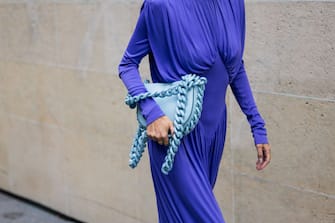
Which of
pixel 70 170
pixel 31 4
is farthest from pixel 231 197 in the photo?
pixel 31 4

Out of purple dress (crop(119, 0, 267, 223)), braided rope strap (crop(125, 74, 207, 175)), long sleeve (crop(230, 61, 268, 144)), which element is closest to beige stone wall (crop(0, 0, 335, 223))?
long sleeve (crop(230, 61, 268, 144))

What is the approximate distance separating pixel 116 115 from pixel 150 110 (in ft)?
7.89

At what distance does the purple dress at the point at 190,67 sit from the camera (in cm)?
285

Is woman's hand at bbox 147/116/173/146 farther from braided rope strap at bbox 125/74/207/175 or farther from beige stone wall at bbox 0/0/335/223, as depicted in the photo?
beige stone wall at bbox 0/0/335/223

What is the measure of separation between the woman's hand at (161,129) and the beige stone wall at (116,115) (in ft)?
4.40

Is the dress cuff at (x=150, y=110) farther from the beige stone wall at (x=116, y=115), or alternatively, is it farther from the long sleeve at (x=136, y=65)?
the beige stone wall at (x=116, y=115)

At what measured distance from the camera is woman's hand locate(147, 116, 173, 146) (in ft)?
9.18

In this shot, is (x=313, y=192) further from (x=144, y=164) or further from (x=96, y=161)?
(x=96, y=161)

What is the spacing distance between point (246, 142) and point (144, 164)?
106 cm

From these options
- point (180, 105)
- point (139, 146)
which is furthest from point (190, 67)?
point (139, 146)

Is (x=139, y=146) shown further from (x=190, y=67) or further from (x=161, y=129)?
(x=190, y=67)

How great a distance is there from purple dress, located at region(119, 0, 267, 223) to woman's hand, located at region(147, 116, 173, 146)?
0.02m

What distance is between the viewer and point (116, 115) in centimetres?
522

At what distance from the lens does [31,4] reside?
588cm
